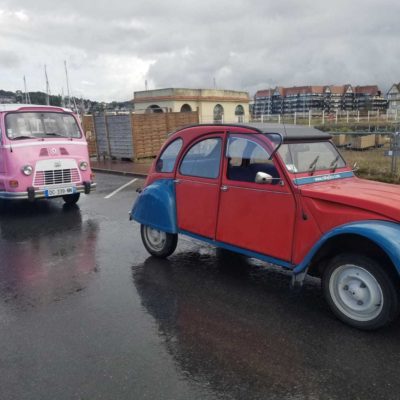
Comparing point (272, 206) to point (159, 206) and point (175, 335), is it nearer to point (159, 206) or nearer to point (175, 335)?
point (175, 335)

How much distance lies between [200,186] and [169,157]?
784 millimetres

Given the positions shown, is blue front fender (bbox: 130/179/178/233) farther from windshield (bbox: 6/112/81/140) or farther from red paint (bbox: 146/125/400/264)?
windshield (bbox: 6/112/81/140)

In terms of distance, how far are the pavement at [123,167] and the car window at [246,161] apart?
953 centimetres

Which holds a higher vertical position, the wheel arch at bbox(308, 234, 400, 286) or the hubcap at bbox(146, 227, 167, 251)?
the wheel arch at bbox(308, 234, 400, 286)

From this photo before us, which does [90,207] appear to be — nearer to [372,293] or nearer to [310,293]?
[310,293]

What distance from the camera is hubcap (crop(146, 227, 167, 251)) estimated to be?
563cm

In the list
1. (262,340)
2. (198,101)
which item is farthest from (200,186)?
(198,101)

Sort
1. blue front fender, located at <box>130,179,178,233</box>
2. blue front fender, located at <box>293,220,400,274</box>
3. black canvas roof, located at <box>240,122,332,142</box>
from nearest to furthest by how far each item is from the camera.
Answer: blue front fender, located at <box>293,220,400,274</box>
black canvas roof, located at <box>240,122,332,142</box>
blue front fender, located at <box>130,179,178,233</box>

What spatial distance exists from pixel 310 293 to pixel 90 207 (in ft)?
20.6

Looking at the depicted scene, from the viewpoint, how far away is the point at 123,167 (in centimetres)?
1608

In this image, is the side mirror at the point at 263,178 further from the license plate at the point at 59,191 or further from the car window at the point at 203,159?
the license plate at the point at 59,191

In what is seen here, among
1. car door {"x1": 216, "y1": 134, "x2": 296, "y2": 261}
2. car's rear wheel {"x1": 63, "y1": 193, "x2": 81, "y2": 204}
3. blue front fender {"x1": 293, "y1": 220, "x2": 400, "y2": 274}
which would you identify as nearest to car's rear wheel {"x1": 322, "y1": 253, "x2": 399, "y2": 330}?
blue front fender {"x1": 293, "y1": 220, "x2": 400, "y2": 274}

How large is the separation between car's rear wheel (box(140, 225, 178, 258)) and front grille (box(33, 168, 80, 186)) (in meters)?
3.77

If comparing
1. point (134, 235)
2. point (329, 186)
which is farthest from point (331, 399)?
point (134, 235)
